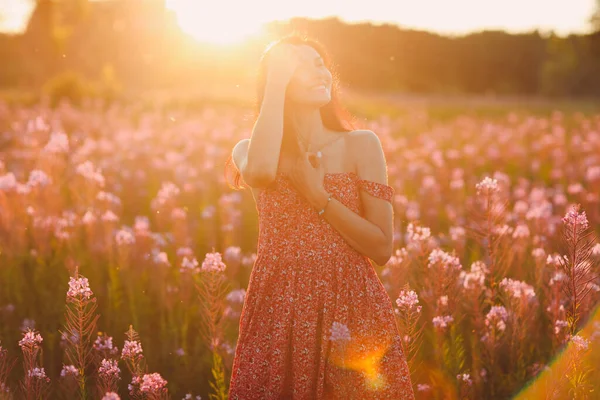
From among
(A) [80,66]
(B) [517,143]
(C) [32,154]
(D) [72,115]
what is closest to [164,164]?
(C) [32,154]

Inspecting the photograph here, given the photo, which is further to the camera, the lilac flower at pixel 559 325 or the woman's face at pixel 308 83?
the lilac flower at pixel 559 325

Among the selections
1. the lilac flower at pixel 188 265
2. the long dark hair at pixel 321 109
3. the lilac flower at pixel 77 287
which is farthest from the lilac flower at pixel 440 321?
the lilac flower at pixel 77 287

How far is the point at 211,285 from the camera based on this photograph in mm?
2898

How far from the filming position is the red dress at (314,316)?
2500 mm

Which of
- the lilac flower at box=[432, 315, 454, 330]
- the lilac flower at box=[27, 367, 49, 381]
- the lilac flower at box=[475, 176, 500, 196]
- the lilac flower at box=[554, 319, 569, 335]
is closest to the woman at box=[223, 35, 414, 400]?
the lilac flower at box=[432, 315, 454, 330]

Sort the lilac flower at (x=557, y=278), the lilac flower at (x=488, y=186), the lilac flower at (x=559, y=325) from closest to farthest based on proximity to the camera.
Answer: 1. the lilac flower at (x=488, y=186)
2. the lilac flower at (x=559, y=325)
3. the lilac flower at (x=557, y=278)

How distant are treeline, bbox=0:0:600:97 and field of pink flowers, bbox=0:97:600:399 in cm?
1947

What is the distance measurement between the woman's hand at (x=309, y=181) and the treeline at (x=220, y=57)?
22961 mm

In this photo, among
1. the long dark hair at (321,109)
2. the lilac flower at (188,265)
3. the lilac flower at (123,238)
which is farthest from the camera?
the lilac flower at (123,238)

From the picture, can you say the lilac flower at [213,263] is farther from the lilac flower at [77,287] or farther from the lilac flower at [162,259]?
the lilac flower at [162,259]

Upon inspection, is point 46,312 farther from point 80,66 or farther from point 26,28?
point 80,66

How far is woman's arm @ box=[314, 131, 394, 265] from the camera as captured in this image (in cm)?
248

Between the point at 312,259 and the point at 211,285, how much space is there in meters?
0.64

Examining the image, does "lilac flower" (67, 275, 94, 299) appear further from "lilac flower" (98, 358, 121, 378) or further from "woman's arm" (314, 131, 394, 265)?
"woman's arm" (314, 131, 394, 265)
